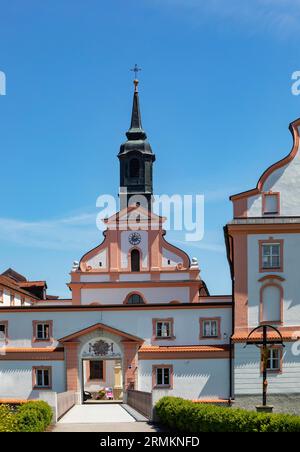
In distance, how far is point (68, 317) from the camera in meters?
48.6

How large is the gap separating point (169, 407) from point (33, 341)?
17166 millimetres

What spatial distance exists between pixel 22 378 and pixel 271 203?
16349 millimetres

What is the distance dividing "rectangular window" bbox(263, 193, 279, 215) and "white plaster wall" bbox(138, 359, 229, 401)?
8139 millimetres

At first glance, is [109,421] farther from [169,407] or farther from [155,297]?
[155,297]

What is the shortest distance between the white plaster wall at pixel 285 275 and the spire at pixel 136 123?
104 ft

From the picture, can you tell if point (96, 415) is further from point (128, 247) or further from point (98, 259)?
point (128, 247)

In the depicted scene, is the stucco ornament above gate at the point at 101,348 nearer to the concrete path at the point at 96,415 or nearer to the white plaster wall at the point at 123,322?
the white plaster wall at the point at 123,322

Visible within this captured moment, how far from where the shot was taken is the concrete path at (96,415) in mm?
35125

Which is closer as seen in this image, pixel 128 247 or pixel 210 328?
pixel 210 328

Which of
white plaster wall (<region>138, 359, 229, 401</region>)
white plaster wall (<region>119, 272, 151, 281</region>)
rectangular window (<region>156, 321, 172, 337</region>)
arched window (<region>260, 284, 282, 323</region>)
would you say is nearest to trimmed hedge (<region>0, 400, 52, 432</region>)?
white plaster wall (<region>138, 359, 229, 401</region>)

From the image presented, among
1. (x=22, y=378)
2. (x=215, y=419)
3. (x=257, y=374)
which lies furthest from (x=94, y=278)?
(x=215, y=419)

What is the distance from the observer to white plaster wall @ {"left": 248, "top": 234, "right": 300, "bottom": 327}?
45.3m

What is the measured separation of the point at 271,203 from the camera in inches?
1799

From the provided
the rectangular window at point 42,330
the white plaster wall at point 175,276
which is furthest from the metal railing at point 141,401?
the white plaster wall at point 175,276
